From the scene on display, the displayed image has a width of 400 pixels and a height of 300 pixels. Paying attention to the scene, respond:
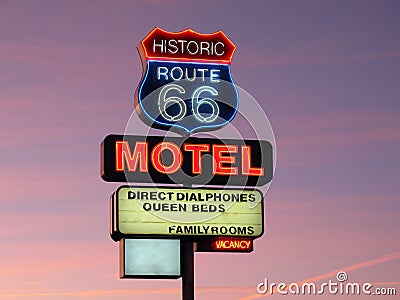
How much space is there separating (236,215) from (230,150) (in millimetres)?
1887

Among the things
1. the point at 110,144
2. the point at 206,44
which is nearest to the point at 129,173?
the point at 110,144

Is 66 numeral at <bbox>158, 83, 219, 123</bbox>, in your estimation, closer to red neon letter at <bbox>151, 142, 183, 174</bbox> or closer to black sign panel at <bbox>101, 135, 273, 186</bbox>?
black sign panel at <bbox>101, 135, 273, 186</bbox>

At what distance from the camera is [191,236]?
5262 cm

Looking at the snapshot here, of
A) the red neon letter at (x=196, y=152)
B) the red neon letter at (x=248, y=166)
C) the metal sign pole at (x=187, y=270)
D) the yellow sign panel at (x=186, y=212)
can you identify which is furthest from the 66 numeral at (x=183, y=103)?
the metal sign pole at (x=187, y=270)

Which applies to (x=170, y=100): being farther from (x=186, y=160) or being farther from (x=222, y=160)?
(x=222, y=160)

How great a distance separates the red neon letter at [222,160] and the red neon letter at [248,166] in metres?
0.27

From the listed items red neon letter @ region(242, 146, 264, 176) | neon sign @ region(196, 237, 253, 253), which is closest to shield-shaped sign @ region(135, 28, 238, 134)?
red neon letter @ region(242, 146, 264, 176)

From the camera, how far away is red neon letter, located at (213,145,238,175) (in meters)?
53.1

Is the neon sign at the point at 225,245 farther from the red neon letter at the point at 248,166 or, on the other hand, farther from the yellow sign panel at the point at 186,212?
the red neon letter at the point at 248,166

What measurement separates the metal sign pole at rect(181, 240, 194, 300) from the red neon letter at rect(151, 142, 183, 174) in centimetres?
Result: 210

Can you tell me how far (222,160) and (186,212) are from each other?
6.15ft

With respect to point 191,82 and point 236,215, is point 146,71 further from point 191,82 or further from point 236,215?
point 236,215

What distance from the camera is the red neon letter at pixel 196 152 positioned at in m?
52.9

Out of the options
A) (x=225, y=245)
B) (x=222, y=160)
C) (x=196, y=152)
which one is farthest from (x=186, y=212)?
(x=222, y=160)
